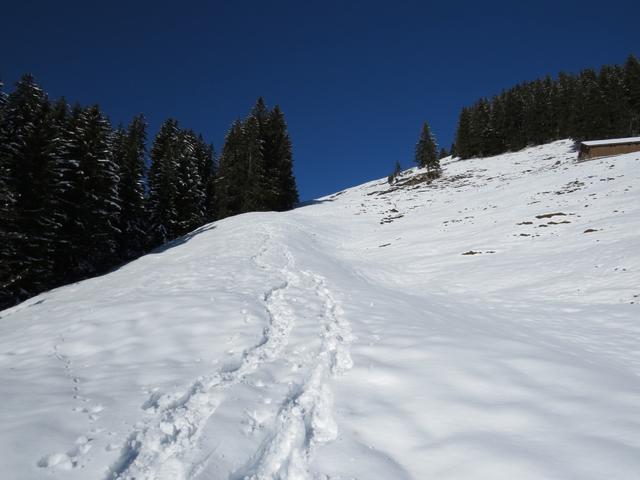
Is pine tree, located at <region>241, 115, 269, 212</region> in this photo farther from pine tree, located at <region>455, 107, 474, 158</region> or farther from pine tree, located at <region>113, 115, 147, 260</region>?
pine tree, located at <region>455, 107, 474, 158</region>

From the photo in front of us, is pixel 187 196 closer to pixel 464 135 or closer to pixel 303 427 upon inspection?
pixel 303 427


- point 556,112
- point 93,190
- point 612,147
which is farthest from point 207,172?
point 556,112

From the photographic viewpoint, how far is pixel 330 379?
517 centimetres

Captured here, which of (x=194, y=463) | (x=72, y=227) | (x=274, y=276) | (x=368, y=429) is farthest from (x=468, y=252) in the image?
(x=72, y=227)

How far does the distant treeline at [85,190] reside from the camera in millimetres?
19062

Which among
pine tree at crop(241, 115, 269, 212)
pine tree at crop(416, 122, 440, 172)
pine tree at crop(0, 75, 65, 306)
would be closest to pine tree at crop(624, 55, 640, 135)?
pine tree at crop(416, 122, 440, 172)

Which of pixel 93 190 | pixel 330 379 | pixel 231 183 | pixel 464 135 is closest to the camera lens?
pixel 330 379

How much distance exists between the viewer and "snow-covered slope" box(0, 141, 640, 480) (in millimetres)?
3320

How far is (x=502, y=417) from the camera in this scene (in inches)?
158

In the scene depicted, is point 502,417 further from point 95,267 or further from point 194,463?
point 95,267

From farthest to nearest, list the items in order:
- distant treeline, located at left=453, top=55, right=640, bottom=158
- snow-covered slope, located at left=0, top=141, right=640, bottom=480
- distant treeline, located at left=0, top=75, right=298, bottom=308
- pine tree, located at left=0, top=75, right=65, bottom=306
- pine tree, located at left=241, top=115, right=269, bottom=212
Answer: distant treeline, located at left=453, top=55, right=640, bottom=158 → pine tree, located at left=241, top=115, right=269, bottom=212 → distant treeline, located at left=0, top=75, right=298, bottom=308 → pine tree, located at left=0, top=75, right=65, bottom=306 → snow-covered slope, located at left=0, top=141, right=640, bottom=480

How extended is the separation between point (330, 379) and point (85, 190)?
2536 centimetres

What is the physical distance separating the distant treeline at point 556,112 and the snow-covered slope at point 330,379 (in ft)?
214

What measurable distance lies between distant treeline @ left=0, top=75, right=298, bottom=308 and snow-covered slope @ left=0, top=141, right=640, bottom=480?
11651 mm
